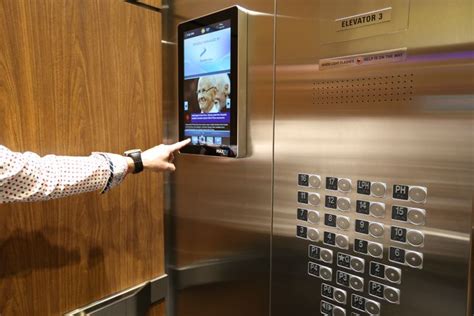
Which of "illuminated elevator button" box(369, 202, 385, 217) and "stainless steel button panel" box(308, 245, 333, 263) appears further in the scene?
"stainless steel button panel" box(308, 245, 333, 263)

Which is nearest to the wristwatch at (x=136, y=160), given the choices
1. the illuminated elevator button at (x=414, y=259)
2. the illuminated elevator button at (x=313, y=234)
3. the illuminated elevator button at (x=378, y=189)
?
the illuminated elevator button at (x=313, y=234)

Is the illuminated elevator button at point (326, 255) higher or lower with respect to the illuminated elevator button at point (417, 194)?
lower

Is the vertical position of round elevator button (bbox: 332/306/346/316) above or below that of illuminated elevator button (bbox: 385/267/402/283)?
below

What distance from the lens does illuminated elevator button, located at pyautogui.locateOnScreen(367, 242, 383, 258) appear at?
865 millimetres

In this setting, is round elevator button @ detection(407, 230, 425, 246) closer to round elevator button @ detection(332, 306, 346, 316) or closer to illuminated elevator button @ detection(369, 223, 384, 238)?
illuminated elevator button @ detection(369, 223, 384, 238)

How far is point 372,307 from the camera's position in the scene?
895 mm

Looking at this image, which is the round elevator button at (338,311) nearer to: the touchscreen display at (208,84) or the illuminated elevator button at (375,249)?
the illuminated elevator button at (375,249)

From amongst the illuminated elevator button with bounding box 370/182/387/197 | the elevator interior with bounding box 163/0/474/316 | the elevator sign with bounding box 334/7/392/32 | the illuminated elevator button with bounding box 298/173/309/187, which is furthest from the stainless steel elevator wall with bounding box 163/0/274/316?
the illuminated elevator button with bounding box 370/182/387/197

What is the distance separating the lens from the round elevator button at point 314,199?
973 millimetres

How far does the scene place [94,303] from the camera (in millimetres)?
1189

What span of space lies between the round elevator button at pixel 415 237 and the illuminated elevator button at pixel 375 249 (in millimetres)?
71

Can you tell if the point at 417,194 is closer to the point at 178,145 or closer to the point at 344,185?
the point at 344,185

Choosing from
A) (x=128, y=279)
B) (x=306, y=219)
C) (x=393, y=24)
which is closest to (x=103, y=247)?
(x=128, y=279)

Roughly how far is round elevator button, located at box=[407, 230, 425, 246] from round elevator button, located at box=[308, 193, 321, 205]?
0.78 ft
